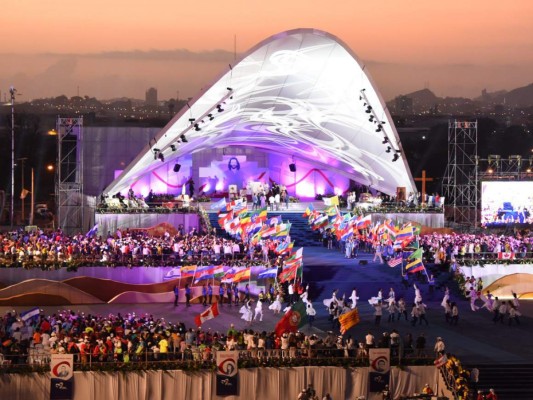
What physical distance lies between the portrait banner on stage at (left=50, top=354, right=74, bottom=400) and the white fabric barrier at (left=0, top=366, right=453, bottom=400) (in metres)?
0.18

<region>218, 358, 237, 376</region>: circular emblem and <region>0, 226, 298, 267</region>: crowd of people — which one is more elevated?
<region>0, 226, 298, 267</region>: crowd of people

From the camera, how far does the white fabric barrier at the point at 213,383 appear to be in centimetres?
2183

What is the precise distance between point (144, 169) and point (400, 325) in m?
24.7

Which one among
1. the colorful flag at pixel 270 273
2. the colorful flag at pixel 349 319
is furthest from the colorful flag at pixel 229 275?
the colorful flag at pixel 349 319

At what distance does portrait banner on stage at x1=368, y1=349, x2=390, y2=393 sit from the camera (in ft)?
74.3

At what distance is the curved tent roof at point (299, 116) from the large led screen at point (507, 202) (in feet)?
12.3

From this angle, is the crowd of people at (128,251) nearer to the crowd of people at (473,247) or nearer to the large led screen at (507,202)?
the crowd of people at (473,247)

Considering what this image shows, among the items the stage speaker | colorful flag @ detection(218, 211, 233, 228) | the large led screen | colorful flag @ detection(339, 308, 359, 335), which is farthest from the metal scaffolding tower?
colorful flag @ detection(339, 308, 359, 335)

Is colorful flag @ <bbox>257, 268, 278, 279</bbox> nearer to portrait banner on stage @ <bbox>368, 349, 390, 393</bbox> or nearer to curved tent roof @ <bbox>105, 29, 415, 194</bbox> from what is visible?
curved tent roof @ <bbox>105, 29, 415, 194</bbox>

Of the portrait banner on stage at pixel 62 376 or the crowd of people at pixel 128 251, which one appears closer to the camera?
the portrait banner on stage at pixel 62 376

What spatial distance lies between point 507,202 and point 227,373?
101ft

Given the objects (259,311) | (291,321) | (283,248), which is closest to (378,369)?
(291,321)

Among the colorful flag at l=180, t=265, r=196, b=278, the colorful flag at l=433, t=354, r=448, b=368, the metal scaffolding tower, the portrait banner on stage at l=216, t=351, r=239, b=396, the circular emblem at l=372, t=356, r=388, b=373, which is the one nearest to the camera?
the portrait banner on stage at l=216, t=351, r=239, b=396

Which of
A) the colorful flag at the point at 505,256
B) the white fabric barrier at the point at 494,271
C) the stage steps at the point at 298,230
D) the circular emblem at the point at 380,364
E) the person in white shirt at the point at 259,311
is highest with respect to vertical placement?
the stage steps at the point at 298,230
